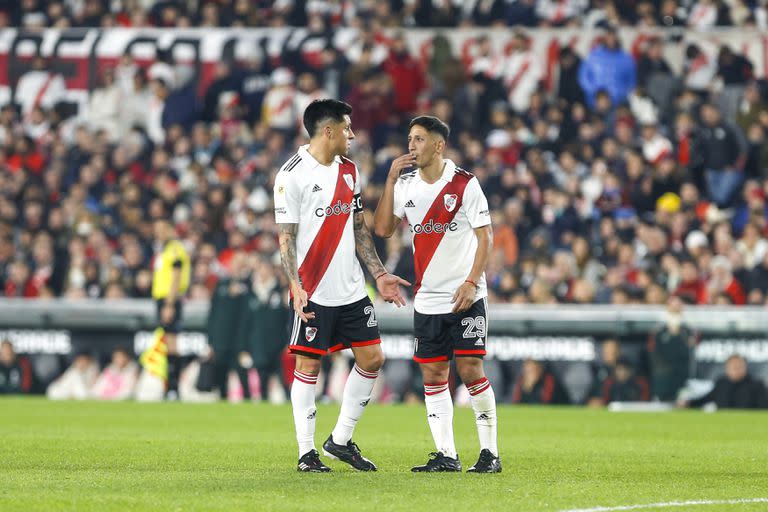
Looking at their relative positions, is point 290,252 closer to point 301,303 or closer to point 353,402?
point 301,303

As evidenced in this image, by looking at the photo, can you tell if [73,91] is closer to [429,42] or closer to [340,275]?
[429,42]

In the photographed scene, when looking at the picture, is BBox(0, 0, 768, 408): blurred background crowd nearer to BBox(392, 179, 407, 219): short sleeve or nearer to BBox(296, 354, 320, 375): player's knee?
BBox(392, 179, 407, 219): short sleeve

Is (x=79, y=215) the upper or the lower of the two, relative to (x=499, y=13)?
lower

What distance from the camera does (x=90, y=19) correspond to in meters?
27.6

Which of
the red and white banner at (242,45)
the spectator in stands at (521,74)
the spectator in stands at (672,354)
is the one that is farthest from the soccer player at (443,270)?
the red and white banner at (242,45)

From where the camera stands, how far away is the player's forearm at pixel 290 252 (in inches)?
371

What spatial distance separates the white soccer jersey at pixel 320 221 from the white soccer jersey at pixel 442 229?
0.43 metres

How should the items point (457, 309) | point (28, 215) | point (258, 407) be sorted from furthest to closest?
1. point (28, 215)
2. point (258, 407)
3. point (457, 309)

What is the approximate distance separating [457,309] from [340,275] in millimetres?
805

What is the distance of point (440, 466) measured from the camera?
955cm

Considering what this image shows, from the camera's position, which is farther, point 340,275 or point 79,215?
point 79,215

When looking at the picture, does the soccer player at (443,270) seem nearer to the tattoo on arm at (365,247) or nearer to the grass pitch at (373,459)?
the tattoo on arm at (365,247)

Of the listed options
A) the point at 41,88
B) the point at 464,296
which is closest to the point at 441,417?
the point at 464,296

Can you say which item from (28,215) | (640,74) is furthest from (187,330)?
(640,74)
